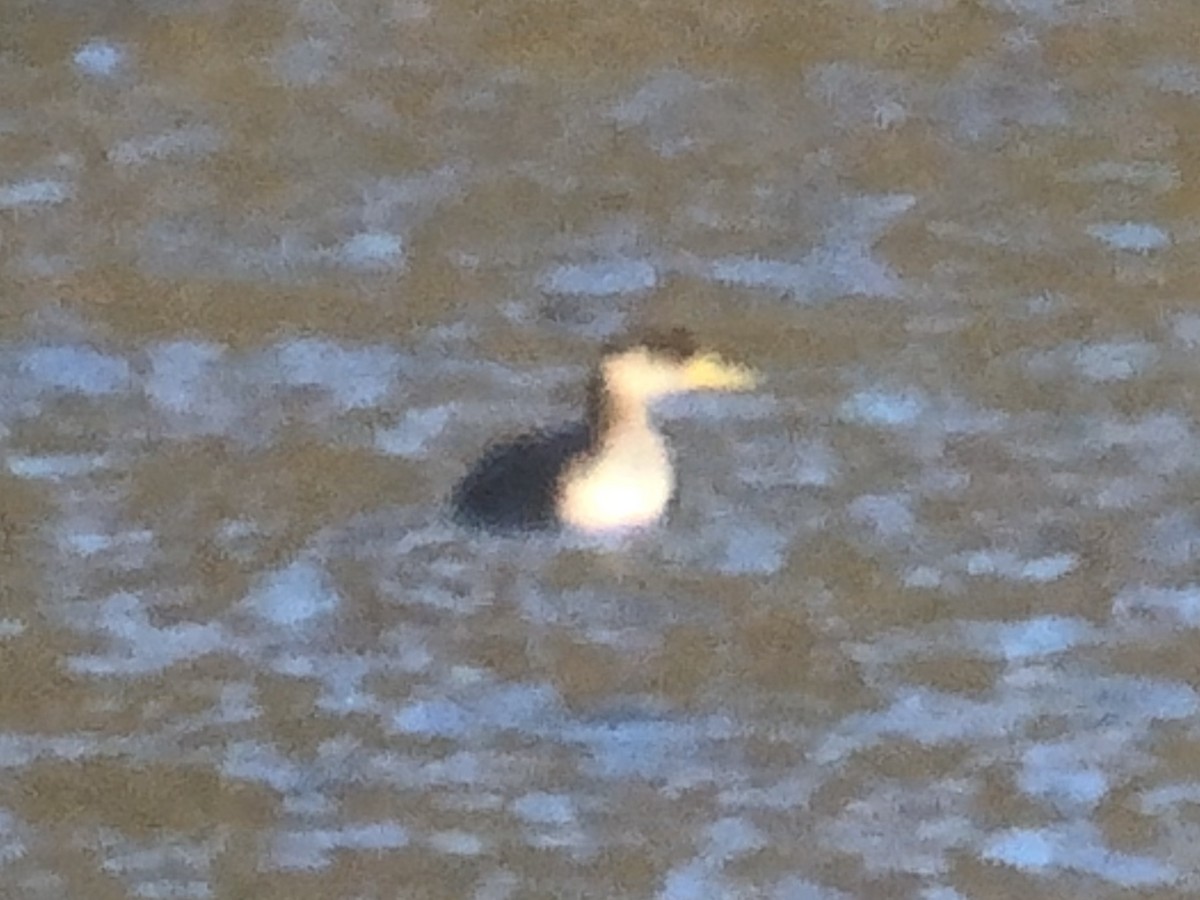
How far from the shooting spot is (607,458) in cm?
37

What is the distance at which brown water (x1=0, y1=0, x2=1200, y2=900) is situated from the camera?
14.4 inches

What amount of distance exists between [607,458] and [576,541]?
0.06 feet

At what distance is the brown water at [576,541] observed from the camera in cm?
37

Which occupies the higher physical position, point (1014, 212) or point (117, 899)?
point (1014, 212)

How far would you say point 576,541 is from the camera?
367 millimetres

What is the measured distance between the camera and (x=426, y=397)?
0.37 m

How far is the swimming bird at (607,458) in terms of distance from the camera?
368mm

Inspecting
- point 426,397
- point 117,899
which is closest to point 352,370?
point 426,397

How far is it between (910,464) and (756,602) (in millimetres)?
42

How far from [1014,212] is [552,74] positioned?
99 mm

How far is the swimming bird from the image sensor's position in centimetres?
37

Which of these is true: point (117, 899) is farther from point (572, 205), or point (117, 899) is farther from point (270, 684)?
point (572, 205)

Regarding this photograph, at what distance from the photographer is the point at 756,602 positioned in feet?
1.20

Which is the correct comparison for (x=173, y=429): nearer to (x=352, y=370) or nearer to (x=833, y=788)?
(x=352, y=370)
